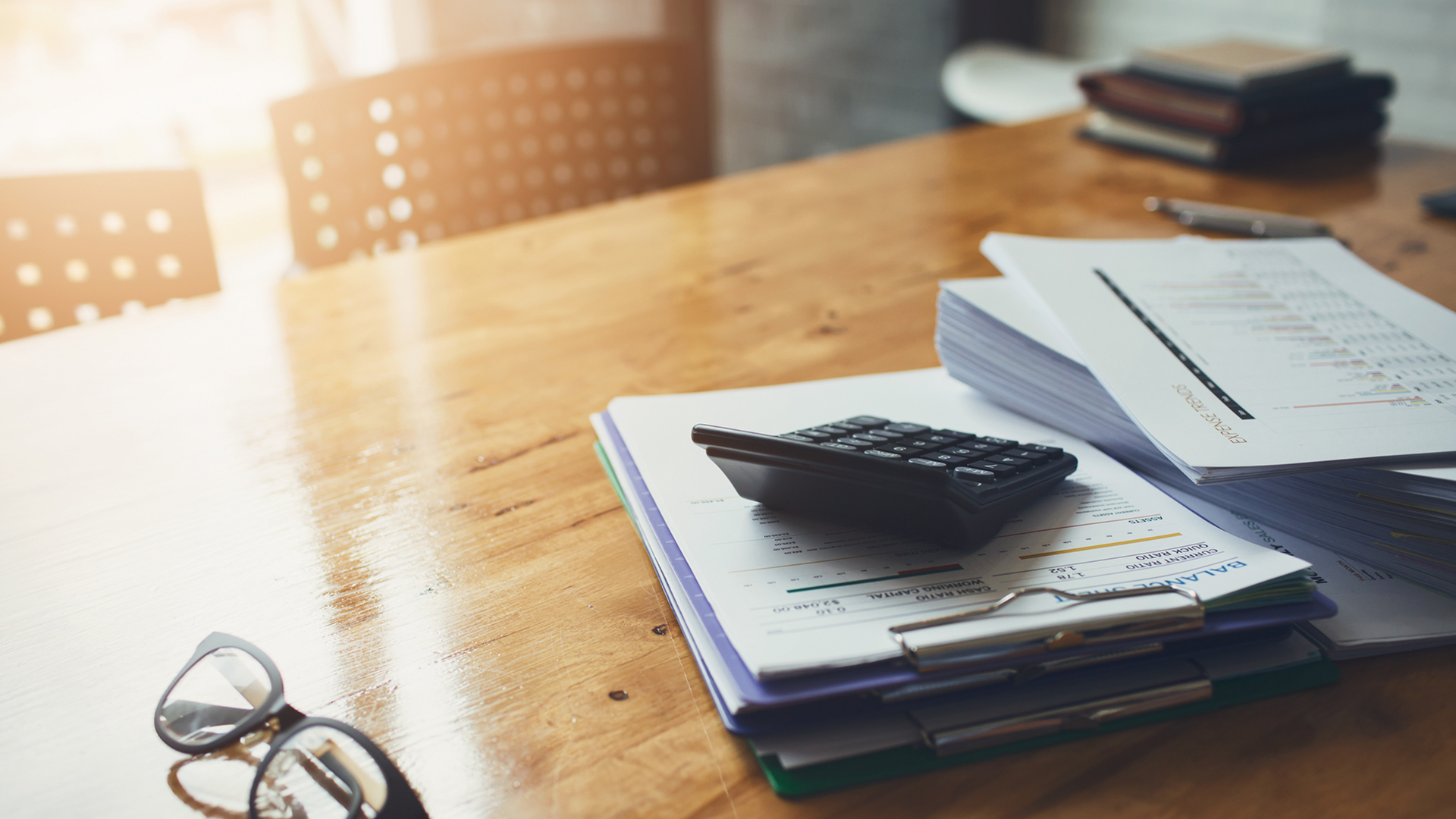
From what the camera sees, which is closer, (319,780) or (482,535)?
(319,780)

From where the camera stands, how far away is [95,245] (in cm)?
95

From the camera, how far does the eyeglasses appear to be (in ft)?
1.16

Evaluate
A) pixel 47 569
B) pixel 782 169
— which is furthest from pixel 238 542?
pixel 782 169

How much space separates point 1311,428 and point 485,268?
688mm

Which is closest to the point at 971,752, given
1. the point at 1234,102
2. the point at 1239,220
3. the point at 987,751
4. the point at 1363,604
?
the point at 987,751

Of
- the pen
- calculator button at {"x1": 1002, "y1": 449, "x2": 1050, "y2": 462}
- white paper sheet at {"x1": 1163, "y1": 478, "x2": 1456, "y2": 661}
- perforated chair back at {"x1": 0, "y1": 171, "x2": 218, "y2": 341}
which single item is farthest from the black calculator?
perforated chair back at {"x1": 0, "y1": 171, "x2": 218, "y2": 341}

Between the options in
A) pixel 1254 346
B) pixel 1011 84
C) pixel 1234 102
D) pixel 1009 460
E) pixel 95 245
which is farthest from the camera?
pixel 1011 84

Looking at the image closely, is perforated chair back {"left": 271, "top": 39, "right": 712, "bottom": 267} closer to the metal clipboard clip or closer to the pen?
the pen

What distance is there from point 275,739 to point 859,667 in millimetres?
214

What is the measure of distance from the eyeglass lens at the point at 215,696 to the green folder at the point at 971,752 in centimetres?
20

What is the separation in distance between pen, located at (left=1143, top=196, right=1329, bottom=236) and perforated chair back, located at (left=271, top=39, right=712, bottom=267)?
2.21 feet

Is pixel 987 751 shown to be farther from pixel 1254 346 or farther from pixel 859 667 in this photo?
pixel 1254 346

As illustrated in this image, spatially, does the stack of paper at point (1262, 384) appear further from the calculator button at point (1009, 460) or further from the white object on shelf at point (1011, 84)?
the white object on shelf at point (1011, 84)

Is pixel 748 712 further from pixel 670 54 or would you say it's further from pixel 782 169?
pixel 670 54
